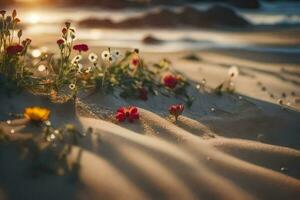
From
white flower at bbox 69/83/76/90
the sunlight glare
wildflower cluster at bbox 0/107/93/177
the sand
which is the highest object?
the sunlight glare

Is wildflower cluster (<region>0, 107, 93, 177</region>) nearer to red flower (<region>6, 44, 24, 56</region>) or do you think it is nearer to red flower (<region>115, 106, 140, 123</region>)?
red flower (<region>115, 106, 140, 123</region>)

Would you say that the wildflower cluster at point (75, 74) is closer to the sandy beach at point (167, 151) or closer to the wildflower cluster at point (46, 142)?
the sandy beach at point (167, 151)

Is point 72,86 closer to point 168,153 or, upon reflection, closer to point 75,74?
point 75,74

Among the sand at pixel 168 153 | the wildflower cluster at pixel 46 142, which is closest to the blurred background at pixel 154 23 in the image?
the sand at pixel 168 153

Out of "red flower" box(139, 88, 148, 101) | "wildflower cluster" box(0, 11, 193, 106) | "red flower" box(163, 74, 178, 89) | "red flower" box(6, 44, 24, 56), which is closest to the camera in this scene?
"red flower" box(6, 44, 24, 56)

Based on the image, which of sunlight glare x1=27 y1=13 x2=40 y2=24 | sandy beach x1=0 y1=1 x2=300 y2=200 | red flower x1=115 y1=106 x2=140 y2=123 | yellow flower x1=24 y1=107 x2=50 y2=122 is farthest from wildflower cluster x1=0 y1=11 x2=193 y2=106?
sunlight glare x1=27 y1=13 x2=40 y2=24

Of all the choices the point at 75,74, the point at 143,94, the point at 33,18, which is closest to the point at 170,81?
the point at 143,94
